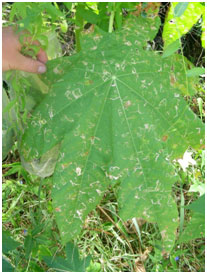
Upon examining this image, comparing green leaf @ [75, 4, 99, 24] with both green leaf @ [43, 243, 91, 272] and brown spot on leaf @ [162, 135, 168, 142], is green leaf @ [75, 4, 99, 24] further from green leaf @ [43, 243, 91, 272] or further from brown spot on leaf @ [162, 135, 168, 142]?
green leaf @ [43, 243, 91, 272]

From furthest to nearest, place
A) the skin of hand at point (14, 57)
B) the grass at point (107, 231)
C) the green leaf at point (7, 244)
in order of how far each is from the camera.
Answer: the grass at point (107, 231)
the green leaf at point (7, 244)
the skin of hand at point (14, 57)

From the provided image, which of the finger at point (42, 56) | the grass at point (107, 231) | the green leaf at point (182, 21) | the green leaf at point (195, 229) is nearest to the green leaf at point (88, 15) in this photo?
the finger at point (42, 56)

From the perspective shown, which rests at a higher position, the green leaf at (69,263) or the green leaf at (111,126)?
the green leaf at (111,126)

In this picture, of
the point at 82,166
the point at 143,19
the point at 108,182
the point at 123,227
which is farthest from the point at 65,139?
the point at 123,227

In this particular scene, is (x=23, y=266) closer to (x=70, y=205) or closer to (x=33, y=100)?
(x=70, y=205)

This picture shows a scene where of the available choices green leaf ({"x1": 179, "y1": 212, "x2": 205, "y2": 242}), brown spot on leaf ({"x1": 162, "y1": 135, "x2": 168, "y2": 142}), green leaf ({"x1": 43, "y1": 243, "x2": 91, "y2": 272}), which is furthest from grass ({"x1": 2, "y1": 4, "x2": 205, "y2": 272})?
brown spot on leaf ({"x1": 162, "y1": 135, "x2": 168, "y2": 142})

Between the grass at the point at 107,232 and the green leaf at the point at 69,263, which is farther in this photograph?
the grass at the point at 107,232

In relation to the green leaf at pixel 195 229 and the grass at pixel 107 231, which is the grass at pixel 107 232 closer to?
the grass at pixel 107 231
